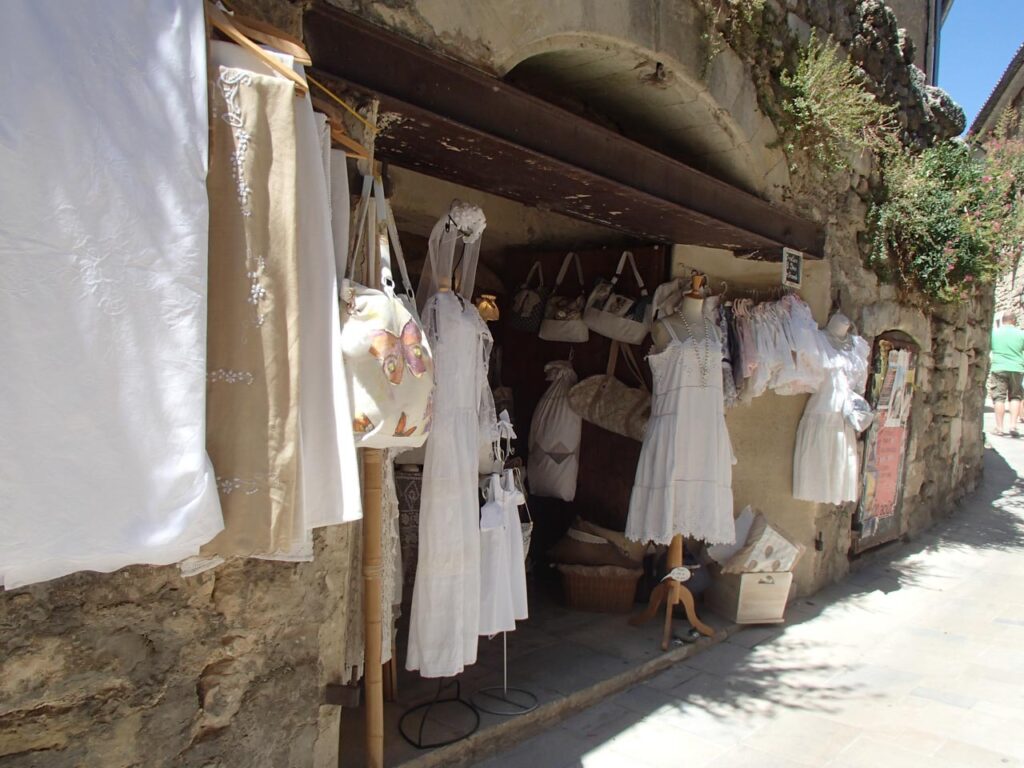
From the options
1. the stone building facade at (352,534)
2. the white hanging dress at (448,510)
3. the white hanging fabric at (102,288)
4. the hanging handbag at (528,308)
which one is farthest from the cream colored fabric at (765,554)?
the white hanging fabric at (102,288)

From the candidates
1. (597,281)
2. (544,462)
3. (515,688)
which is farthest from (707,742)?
(597,281)

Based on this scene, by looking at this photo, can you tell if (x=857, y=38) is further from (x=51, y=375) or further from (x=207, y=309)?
(x=51, y=375)

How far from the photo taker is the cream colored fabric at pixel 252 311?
150 cm

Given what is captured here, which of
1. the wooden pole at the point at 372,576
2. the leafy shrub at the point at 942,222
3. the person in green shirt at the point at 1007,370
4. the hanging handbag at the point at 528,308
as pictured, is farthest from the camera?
the person in green shirt at the point at 1007,370

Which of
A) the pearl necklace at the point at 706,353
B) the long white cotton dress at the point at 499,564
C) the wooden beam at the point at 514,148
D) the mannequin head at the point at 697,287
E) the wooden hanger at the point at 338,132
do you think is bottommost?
the long white cotton dress at the point at 499,564

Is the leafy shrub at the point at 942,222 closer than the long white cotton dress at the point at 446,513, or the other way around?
the long white cotton dress at the point at 446,513

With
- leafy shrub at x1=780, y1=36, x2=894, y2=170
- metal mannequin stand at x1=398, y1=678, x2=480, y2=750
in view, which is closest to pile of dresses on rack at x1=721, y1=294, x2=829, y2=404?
leafy shrub at x1=780, y1=36, x2=894, y2=170

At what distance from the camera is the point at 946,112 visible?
6242 millimetres

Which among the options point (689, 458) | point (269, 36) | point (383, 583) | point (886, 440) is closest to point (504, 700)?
point (383, 583)

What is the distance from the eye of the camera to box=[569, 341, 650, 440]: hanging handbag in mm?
4465

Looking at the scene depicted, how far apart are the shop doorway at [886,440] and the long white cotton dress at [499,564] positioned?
12.0 feet

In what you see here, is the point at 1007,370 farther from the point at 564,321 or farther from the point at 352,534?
the point at 352,534

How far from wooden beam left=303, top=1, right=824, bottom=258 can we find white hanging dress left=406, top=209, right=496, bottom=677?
339 millimetres

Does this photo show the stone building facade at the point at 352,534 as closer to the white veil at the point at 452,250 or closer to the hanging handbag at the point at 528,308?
the white veil at the point at 452,250
